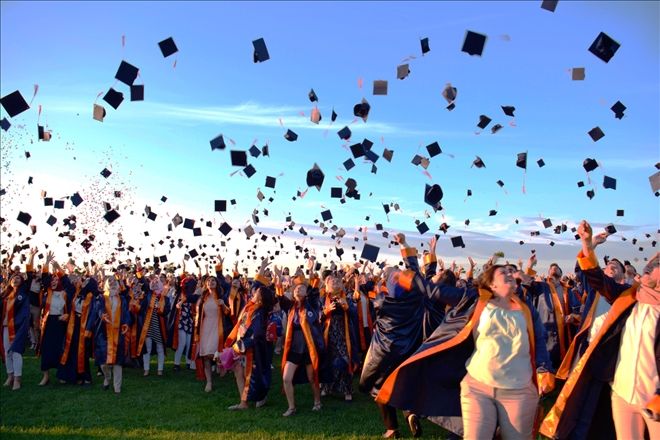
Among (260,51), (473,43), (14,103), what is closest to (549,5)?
(473,43)

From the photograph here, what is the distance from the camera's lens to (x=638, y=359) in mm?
4781

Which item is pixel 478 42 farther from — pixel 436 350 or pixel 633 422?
pixel 633 422

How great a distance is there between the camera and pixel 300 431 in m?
8.24

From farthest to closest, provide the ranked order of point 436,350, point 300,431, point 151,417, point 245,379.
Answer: point 245,379 → point 151,417 → point 300,431 → point 436,350

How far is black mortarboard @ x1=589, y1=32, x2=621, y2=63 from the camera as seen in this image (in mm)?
10945

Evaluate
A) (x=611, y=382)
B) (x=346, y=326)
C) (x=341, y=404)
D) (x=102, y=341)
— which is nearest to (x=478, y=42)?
(x=346, y=326)

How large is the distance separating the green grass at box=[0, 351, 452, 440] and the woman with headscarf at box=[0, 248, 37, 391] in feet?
1.37

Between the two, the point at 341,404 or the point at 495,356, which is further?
the point at 341,404

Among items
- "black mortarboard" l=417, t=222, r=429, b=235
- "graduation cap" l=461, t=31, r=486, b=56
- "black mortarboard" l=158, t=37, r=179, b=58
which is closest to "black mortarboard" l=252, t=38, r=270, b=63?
"black mortarboard" l=158, t=37, r=179, b=58

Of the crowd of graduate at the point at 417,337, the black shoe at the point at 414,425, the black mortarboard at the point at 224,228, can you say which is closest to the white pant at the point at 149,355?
the crowd of graduate at the point at 417,337

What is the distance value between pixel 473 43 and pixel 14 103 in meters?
8.13

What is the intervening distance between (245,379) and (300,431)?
2.10 m

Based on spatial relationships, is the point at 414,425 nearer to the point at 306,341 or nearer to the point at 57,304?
the point at 306,341

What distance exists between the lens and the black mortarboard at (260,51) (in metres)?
12.4
